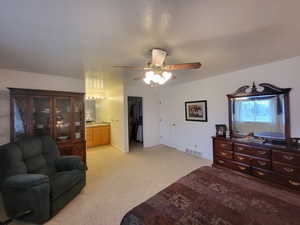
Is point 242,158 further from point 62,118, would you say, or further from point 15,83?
point 15,83

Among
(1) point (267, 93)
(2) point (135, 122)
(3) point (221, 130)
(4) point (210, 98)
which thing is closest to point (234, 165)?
(3) point (221, 130)

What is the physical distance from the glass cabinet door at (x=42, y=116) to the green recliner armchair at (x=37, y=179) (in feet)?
1.23

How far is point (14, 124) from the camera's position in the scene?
105 inches

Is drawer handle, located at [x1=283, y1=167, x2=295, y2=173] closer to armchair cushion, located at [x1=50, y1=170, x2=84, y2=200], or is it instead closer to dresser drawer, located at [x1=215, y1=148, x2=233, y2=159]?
dresser drawer, located at [x1=215, y1=148, x2=233, y2=159]

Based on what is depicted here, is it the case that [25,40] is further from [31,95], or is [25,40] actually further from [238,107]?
[238,107]

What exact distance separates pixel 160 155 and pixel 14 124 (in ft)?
11.7

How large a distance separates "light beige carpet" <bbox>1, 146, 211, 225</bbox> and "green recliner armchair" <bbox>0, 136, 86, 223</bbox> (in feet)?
0.71

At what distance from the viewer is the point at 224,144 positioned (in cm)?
303

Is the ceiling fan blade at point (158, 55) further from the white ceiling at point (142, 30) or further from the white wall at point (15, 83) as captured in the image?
the white wall at point (15, 83)

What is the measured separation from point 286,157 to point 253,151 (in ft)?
1.48

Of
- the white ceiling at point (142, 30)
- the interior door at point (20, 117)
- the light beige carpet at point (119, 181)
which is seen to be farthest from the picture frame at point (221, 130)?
the interior door at point (20, 117)

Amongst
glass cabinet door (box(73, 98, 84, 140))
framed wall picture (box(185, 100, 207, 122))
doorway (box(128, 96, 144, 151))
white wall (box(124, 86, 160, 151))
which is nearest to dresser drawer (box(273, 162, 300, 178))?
framed wall picture (box(185, 100, 207, 122))

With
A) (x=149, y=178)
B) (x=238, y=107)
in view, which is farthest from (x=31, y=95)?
(x=238, y=107)

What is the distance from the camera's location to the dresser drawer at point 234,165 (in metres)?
2.72
